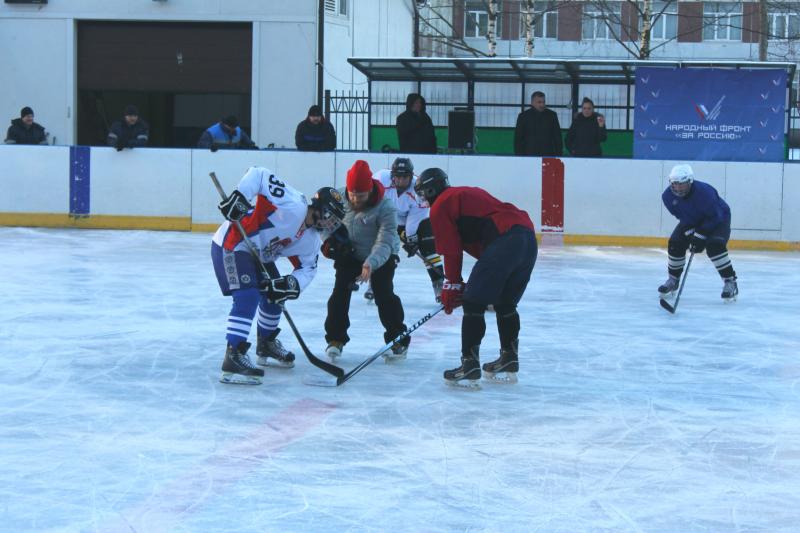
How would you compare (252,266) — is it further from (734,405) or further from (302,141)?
(302,141)

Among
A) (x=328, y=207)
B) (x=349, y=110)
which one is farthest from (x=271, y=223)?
(x=349, y=110)

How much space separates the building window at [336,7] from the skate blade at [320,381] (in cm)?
1437

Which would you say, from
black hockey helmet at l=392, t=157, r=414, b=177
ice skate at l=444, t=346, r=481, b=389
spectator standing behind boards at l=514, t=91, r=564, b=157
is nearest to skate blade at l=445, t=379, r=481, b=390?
ice skate at l=444, t=346, r=481, b=389

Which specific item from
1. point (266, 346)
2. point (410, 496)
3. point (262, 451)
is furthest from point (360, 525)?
point (266, 346)

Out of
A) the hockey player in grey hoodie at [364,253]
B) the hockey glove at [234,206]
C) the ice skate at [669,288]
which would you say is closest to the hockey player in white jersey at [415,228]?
the hockey player in grey hoodie at [364,253]

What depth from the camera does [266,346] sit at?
6953mm

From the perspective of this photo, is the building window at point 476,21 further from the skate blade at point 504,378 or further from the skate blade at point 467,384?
the skate blade at point 467,384

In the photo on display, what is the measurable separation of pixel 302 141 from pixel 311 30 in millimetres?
5273

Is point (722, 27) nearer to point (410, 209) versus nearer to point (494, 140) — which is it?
point (494, 140)

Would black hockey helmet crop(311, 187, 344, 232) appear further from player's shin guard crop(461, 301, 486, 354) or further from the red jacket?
player's shin guard crop(461, 301, 486, 354)

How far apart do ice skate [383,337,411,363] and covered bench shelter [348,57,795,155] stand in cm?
940

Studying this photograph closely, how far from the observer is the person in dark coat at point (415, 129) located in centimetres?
1491

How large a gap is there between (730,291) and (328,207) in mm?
4662

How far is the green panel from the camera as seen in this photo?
17.1 metres
